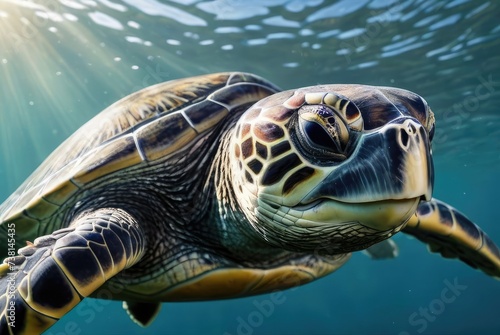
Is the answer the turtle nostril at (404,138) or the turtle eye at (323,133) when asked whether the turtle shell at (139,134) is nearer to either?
the turtle eye at (323,133)

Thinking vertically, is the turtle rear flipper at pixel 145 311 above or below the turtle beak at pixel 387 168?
below

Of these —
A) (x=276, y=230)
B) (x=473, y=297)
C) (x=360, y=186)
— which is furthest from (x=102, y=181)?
(x=473, y=297)

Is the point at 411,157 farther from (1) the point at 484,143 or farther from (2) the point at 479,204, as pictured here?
(2) the point at 479,204

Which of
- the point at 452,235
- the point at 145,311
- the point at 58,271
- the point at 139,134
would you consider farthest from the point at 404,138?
the point at 145,311

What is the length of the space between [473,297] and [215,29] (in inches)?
1230

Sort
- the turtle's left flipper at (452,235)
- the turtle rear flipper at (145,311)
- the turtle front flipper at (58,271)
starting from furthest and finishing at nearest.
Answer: the turtle rear flipper at (145,311) → the turtle's left flipper at (452,235) → the turtle front flipper at (58,271)

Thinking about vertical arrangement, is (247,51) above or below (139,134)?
below

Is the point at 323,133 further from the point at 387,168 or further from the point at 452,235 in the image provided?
the point at 452,235

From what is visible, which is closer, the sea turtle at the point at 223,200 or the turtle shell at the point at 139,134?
the sea turtle at the point at 223,200

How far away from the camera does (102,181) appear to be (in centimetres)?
267

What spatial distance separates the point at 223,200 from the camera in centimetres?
233

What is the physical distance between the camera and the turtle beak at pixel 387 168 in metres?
1.47

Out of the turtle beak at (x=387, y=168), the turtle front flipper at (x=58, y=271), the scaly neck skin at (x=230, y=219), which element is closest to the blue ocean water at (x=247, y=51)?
the scaly neck skin at (x=230, y=219)

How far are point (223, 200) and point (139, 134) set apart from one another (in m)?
0.81
